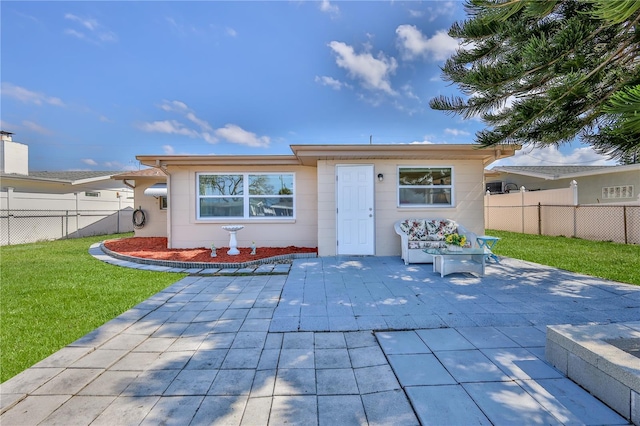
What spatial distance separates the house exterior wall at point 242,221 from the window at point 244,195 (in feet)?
0.56

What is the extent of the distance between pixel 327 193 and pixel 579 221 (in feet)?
34.5

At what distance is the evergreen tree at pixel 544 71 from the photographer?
3.93m

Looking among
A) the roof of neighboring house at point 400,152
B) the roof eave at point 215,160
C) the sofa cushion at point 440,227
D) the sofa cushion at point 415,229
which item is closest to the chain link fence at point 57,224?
the roof eave at point 215,160

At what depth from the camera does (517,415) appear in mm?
1868

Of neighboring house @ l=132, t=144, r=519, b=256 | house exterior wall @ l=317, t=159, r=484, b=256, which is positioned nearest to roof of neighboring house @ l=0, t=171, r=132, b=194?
neighboring house @ l=132, t=144, r=519, b=256

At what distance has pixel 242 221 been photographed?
29.1 feet

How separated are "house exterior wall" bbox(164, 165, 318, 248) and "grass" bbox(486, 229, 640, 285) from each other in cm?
585

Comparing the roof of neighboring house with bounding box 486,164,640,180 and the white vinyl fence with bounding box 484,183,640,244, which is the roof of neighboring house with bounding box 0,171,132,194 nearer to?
the roof of neighboring house with bounding box 486,164,640,180

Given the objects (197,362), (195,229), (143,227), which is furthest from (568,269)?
(143,227)

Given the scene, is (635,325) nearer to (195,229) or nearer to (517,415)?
(517,415)

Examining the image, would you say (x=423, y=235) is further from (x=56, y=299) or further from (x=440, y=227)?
(x=56, y=299)

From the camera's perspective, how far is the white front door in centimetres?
760

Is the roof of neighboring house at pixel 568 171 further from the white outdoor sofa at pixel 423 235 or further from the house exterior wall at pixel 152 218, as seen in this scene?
the house exterior wall at pixel 152 218

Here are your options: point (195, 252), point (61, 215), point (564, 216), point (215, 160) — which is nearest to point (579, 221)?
point (564, 216)
